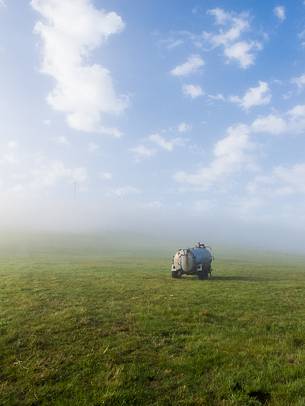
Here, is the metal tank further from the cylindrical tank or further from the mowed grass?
the mowed grass

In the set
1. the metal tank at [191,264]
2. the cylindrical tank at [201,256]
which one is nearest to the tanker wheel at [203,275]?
the metal tank at [191,264]

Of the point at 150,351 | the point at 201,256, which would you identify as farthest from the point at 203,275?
the point at 150,351

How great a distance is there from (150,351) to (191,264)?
24.8 meters

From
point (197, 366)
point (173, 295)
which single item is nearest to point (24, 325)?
point (197, 366)

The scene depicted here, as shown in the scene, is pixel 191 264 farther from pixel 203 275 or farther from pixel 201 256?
pixel 203 275

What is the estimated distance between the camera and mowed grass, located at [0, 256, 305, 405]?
382 inches

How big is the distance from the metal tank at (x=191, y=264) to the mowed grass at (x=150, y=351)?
14.9 metres

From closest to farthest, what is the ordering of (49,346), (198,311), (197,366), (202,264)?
1. (197,366)
2. (49,346)
3. (198,311)
4. (202,264)

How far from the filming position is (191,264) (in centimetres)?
3709

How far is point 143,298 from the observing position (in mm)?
22500

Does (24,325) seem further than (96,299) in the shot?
No

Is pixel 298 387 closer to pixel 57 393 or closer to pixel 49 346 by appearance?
pixel 57 393

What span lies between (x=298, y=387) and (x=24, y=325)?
11.3 m

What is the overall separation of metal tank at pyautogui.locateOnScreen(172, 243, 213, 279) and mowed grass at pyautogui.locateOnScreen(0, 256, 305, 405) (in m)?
14.9
